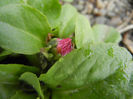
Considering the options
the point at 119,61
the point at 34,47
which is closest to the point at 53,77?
the point at 34,47

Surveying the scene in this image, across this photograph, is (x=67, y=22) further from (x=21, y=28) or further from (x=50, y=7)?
(x=21, y=28)

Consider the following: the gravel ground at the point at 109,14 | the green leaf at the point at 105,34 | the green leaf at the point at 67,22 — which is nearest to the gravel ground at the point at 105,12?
the gravel ground at the point at 109,14

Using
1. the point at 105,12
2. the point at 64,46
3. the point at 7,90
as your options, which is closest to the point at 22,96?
the point at 7,90

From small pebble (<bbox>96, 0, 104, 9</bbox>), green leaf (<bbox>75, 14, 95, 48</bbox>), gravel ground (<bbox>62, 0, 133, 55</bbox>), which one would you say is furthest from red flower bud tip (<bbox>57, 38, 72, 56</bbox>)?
small pebble (<bbox>96, 0, 104, 9</bbox>)

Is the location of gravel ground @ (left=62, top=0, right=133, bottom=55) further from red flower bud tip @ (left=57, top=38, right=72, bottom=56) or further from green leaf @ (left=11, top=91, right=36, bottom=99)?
green leaf @ (left=11, top=91, right=36, bottom=99)

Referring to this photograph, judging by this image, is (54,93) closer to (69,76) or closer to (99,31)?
(69,76)
